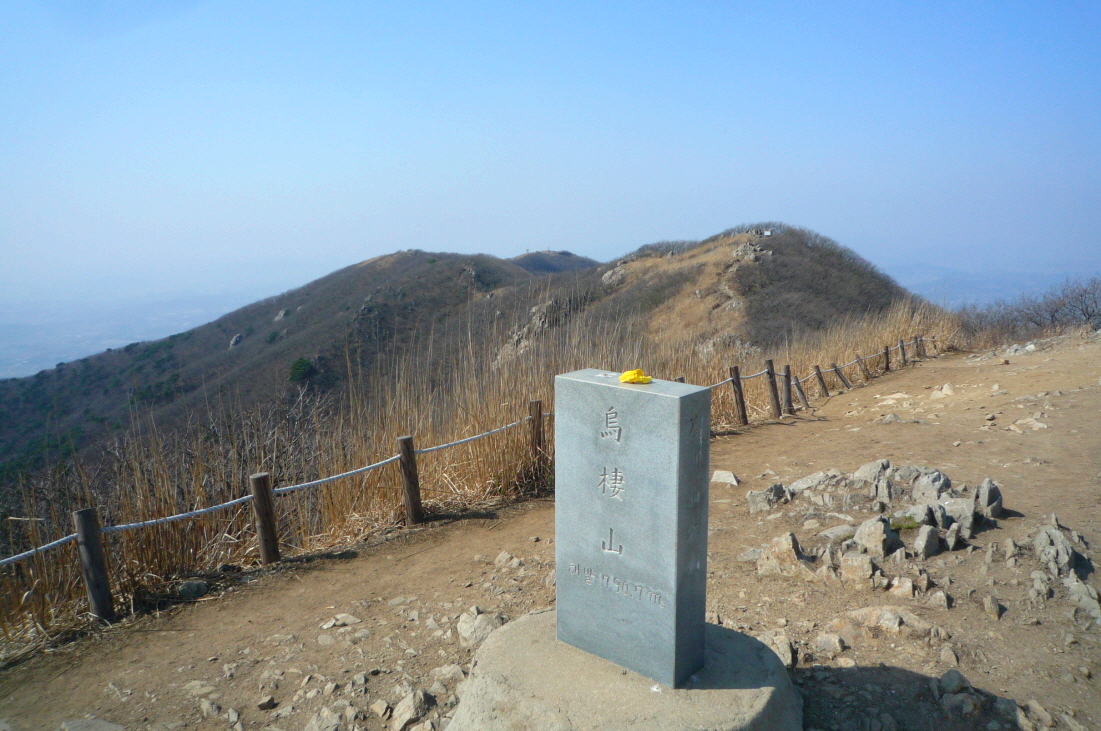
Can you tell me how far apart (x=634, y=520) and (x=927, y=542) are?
226 cm

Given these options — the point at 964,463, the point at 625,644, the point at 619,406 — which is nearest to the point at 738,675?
the point at 625,644

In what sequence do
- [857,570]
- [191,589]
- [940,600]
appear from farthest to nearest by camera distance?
[191,589] < [857,570] < [940,600]

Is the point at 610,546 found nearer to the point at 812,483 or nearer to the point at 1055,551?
the point at 1055,551

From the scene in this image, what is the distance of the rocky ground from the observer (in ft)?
8.91

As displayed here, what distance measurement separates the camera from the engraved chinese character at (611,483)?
2.39m

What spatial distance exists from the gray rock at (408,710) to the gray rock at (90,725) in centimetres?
121

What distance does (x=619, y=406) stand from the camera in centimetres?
237

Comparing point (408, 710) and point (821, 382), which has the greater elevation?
point (408, 710)

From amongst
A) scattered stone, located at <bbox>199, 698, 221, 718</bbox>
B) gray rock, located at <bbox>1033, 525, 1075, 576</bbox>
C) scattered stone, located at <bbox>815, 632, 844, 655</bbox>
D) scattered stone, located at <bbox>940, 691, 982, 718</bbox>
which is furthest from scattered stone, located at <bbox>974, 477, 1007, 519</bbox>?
scattered stone, located at <bbox>199, 698, 221, 718</bbox>

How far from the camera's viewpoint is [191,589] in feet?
13.1

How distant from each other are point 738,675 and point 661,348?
6.54 metres

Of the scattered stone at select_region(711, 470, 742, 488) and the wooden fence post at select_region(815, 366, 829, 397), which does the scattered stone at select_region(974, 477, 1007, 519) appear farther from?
the wooden fence post at select_region(815, 366, 829, 397)

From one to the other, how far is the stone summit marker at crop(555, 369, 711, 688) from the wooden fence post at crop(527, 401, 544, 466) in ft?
11.0

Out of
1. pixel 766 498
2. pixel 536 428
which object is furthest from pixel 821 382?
pixel 536 428
